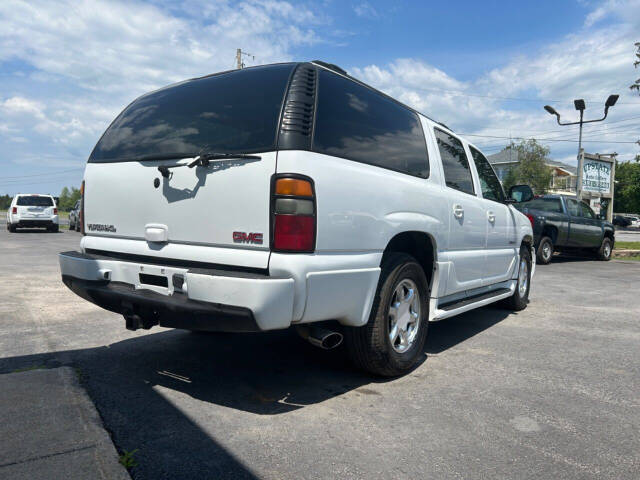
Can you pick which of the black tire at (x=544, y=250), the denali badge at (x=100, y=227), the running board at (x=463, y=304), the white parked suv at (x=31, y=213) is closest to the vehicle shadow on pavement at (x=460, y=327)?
the running board at (x=463, y=304)

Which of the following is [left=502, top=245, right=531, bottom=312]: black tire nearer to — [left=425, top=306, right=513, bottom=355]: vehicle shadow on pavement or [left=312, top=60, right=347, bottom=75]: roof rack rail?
[left=425, top=306, right=513, bottom=355]: vehicle shadow on pavement

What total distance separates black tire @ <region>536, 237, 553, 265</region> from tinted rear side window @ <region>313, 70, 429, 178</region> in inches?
375

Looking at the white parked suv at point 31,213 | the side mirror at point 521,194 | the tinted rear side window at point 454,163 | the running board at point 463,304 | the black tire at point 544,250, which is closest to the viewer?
the running board at point 463,304

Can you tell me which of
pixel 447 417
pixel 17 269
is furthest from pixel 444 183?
pixel 17 269

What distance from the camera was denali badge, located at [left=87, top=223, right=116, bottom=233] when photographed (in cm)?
343

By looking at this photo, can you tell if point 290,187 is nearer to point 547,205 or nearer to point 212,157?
point 212,157

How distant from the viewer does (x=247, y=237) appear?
2746mm

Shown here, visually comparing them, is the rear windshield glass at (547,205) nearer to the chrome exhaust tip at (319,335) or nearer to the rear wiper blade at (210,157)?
the chrome exhaust tip at (319,335)

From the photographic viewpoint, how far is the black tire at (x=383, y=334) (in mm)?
3279

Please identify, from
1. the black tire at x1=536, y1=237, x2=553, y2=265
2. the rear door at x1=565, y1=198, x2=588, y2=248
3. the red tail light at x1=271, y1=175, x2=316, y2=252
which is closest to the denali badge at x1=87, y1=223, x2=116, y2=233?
the red tail light at x1=271, y1=175, x2=316, y2=252

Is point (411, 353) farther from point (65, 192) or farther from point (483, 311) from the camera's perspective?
point (65, 192)

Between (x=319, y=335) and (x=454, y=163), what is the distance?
2442 mm

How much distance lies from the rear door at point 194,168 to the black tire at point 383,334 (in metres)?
0.97

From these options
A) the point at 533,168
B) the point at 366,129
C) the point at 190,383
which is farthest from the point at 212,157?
the point at 533,168
